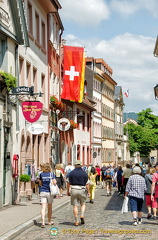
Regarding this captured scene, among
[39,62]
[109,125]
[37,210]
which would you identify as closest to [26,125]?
[39,62]

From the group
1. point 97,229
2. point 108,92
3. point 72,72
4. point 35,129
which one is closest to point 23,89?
point 35,129

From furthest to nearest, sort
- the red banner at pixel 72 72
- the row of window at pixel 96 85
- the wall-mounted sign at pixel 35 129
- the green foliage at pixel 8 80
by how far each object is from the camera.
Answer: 1. the row of window at pixel 96 85
2. the red banner at pixel 72 72
3. the wall-mounted sign at pixel 35 129
4. the green foliage at pixel 8 80

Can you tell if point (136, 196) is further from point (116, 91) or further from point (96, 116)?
point (116, 91)

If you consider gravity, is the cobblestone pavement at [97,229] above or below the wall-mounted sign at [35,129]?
below

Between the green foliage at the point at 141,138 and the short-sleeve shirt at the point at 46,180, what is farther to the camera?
the green foliage at the point at 141,138

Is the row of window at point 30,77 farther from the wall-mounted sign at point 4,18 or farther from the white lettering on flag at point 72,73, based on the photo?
the wall-mounted sign at point 4,18

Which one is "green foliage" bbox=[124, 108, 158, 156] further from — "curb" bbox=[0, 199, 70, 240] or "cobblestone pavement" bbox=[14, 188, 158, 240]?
"curb" bbox=[0, 199, 70, 240]

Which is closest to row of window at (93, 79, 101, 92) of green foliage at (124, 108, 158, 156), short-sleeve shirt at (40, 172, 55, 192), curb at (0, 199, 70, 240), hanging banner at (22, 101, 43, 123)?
green foliage at (124, 108, 158, 156)

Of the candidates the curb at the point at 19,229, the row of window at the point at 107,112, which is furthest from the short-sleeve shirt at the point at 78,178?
the row of window at the point at 107,112

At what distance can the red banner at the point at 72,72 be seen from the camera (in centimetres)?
3064

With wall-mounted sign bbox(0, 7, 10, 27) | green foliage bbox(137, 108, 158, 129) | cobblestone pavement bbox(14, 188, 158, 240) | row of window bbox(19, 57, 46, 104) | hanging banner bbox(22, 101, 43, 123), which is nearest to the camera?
cobblestone pavement bbox(14, 188, 158, 240)

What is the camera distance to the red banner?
101 feet

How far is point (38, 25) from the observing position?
29031 millimetres

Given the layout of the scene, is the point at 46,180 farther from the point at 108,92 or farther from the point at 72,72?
the point at 108,92
